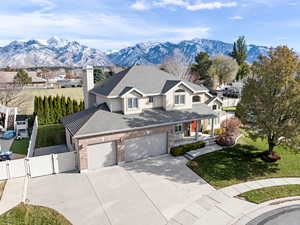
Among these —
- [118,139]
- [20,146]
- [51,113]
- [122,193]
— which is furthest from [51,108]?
[122,193]

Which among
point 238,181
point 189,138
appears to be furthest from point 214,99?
point 238,181

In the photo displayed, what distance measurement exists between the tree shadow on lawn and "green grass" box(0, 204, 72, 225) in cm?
991

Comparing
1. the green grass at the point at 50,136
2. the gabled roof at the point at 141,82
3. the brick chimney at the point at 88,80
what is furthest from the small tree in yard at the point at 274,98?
the green grass at the point at 50,136

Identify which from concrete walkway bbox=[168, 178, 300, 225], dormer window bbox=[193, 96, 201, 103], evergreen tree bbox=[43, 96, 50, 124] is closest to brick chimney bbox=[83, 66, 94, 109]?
evergreen tree bbox=[43, 96, 50, 124]

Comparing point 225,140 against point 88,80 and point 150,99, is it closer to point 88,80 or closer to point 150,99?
point 150,99

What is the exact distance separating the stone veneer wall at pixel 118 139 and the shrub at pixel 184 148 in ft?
3.10

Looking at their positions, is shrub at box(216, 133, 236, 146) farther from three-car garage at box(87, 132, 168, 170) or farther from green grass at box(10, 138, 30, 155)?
green grass at box(10, 138, 30, 155)

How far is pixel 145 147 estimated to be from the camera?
17.6m

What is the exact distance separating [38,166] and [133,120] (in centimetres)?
797

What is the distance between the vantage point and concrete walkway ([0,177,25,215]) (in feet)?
36.2

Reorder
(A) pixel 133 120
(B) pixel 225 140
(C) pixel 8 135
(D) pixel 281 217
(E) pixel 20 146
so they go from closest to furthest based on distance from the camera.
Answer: (D) pixel 281 217 → (A) pixel 133 120 → (B) pixel 225 140 → (E) pixel 20 146 → (C) pixel 8 135

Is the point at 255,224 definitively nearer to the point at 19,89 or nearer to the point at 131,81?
the point at 131,81

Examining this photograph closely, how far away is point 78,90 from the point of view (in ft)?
144

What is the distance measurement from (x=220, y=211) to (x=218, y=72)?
178 feet
